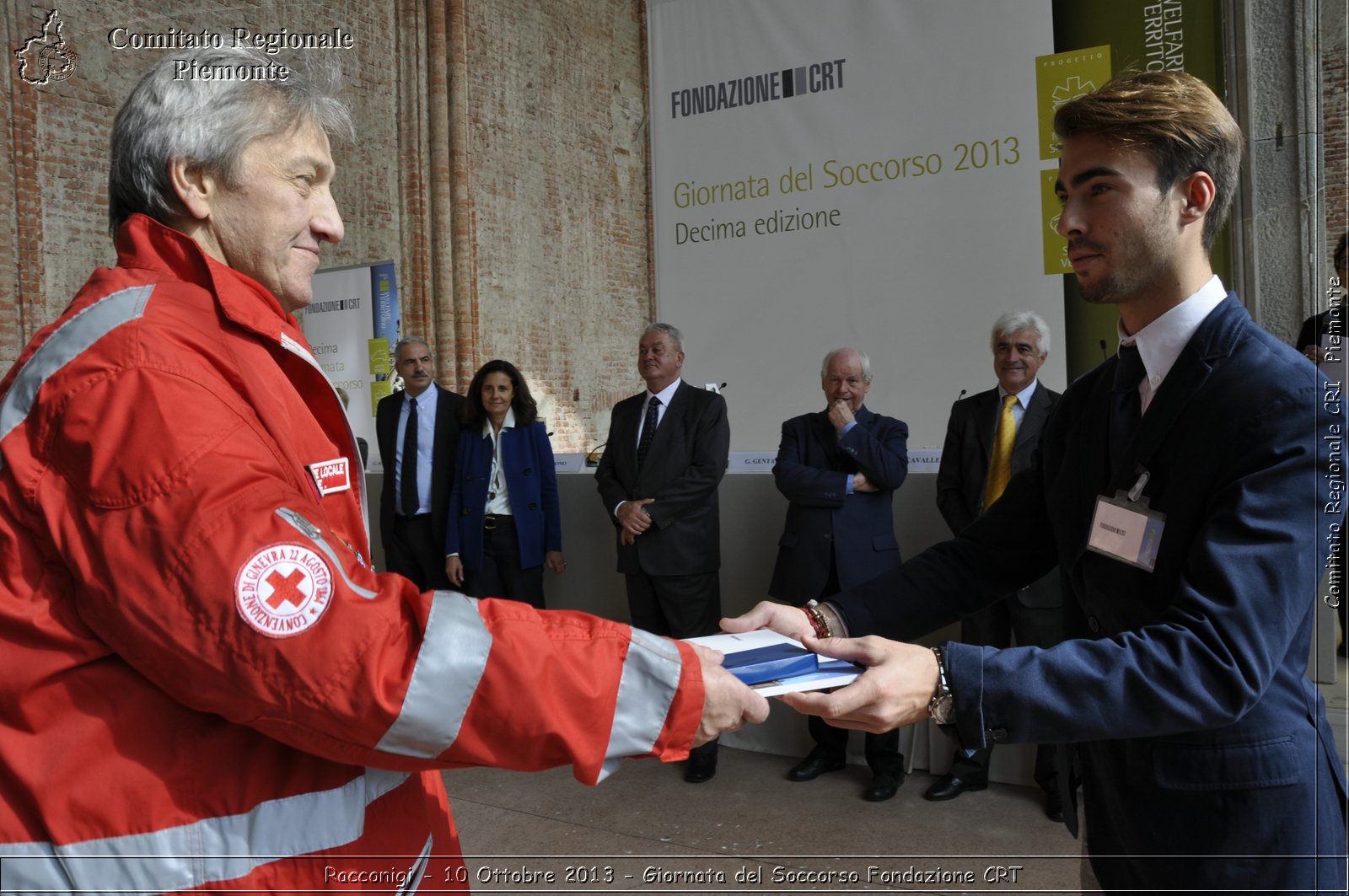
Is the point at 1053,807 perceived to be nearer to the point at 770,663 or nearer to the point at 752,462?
the point at 752,462

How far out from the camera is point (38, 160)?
7559 millimetres

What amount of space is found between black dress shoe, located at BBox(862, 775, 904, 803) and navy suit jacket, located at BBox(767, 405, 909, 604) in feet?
2.78

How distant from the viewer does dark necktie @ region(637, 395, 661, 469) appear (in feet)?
16.4

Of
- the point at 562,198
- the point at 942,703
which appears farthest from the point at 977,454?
the point at 562,198

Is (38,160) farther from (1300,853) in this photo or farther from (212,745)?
(1300,853)

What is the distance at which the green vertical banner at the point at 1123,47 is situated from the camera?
668 centimetres

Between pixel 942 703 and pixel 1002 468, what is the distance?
9.95 feet

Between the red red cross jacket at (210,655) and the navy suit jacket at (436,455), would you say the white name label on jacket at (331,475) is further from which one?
the navy suit jacket at (436,455)

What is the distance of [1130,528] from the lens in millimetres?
1396

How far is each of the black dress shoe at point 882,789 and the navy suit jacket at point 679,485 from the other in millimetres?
1241

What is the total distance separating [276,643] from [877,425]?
3.89 m

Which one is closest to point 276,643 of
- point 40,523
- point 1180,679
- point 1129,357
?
point 40,523

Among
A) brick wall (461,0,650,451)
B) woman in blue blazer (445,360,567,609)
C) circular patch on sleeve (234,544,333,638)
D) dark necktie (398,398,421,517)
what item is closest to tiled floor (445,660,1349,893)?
woman in blue blazer (445,360,567,609)

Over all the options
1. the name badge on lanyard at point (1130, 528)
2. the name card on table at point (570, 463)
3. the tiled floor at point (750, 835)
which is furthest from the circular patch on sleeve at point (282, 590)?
the name card on table at point (570, 463)
